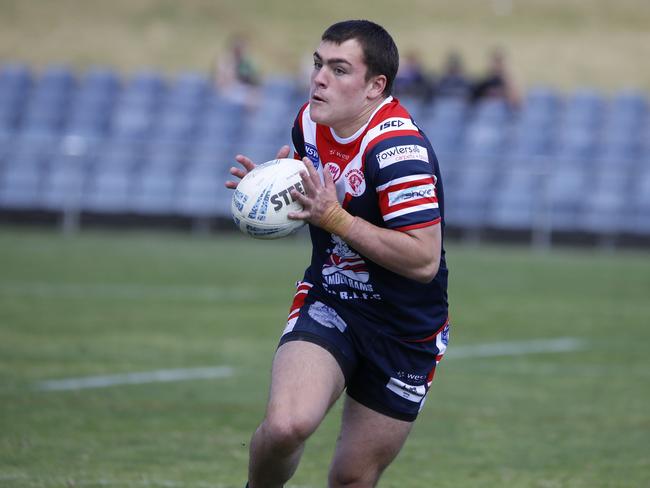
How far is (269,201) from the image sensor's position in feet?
16.4

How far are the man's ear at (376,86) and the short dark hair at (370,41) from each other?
0.06 ft

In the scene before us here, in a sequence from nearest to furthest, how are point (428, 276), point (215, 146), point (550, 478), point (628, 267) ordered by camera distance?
point (428, 276), point (550, 478), point (628, 267), point (215, 146)

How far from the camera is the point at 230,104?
77.5ft

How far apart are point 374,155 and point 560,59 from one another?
42.3 m

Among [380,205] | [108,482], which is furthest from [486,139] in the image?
[380,205]

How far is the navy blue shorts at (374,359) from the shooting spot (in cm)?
511

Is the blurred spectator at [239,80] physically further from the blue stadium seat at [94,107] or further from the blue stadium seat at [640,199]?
the blue stadium seat at [640,199]

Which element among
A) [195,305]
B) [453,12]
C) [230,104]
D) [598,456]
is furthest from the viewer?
[453,12]

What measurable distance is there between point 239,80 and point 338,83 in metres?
18.7

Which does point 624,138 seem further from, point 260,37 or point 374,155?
point 260,37

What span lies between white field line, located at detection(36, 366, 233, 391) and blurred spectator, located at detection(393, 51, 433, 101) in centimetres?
1328

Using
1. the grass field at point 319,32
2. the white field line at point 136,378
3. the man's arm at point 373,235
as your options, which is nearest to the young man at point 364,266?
the man's arm at point 373,235

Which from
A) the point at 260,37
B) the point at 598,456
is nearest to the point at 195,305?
the point at 598,456

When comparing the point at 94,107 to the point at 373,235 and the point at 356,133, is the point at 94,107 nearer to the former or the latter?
the point at 356,133
